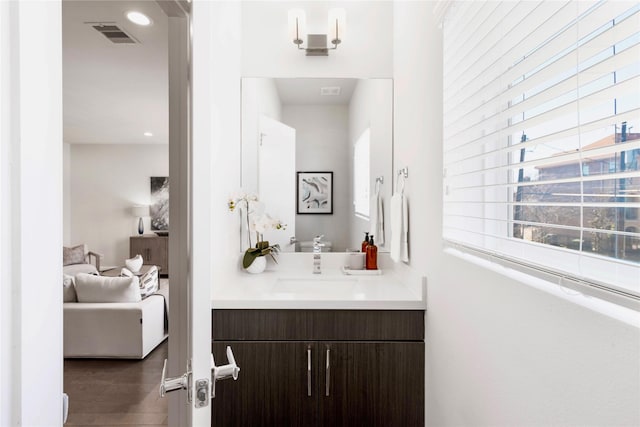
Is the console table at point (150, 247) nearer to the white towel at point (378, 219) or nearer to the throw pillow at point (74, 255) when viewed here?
the throw pillow at point (74, 255)

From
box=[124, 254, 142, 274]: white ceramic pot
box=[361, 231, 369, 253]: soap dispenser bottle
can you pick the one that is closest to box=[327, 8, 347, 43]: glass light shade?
box=[361, 231, 369, 253]: soap dispenser bottle

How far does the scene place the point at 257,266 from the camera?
2242 millimetres

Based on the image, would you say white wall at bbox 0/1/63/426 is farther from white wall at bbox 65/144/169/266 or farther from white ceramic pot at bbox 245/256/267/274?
white wall at bbox 65/144/169/266

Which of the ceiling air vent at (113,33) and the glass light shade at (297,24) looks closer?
the glass light shade at (297,24)

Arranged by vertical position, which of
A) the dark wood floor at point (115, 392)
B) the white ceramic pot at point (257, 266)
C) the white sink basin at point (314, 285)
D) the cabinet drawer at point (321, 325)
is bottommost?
the dark wood floor at point (115, 392)

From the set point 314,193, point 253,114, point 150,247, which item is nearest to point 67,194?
point 150,247

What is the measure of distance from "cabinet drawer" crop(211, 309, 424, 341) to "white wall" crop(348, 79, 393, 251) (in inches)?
27.5

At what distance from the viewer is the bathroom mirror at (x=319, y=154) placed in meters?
2.32

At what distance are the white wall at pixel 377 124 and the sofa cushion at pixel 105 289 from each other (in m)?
2.13

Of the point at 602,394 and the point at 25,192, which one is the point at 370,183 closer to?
the point at 602,394

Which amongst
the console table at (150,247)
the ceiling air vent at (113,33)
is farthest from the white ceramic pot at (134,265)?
the ceiling air vent at (113,33)

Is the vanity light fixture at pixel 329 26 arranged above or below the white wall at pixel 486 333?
above

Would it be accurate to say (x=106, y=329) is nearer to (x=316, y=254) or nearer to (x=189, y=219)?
(x=316, y=254)

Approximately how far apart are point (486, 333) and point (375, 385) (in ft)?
2.62
